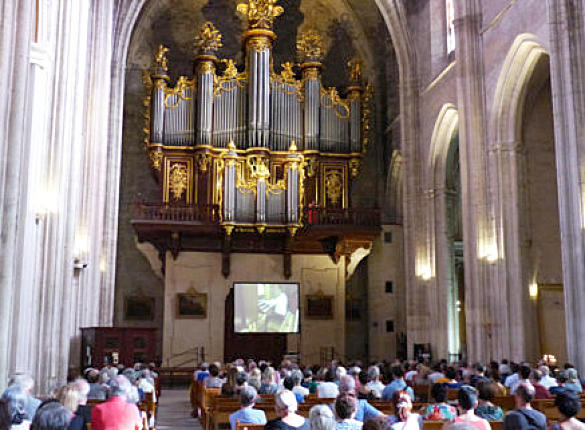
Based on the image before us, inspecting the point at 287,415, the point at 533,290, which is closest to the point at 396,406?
the point at 287,415

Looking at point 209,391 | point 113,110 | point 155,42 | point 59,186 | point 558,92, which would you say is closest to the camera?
point 209,391

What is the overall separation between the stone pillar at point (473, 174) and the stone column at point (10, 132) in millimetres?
12226

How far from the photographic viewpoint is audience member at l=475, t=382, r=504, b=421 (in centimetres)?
609

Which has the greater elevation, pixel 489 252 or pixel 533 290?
pixel 489 252

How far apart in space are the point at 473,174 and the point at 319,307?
9.41 meters

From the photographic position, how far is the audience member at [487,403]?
6.09m

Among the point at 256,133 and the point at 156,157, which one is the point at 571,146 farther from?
the point at 156,157

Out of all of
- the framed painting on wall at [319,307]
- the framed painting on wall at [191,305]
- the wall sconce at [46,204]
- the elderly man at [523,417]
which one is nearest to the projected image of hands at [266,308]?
the framed painting on wall at [319,307]

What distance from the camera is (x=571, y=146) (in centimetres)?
1350

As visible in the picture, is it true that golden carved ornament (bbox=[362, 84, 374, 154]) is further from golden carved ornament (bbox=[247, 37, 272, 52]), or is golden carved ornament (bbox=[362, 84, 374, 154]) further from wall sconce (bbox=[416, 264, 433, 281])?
wall sconce (bbox=[416, 264, 433, 281])

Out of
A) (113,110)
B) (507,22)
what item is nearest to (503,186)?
(507,22)

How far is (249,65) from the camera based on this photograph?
84.8 ft

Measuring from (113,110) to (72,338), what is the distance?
9.28 m

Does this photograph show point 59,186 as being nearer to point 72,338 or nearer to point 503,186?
point 72,338
